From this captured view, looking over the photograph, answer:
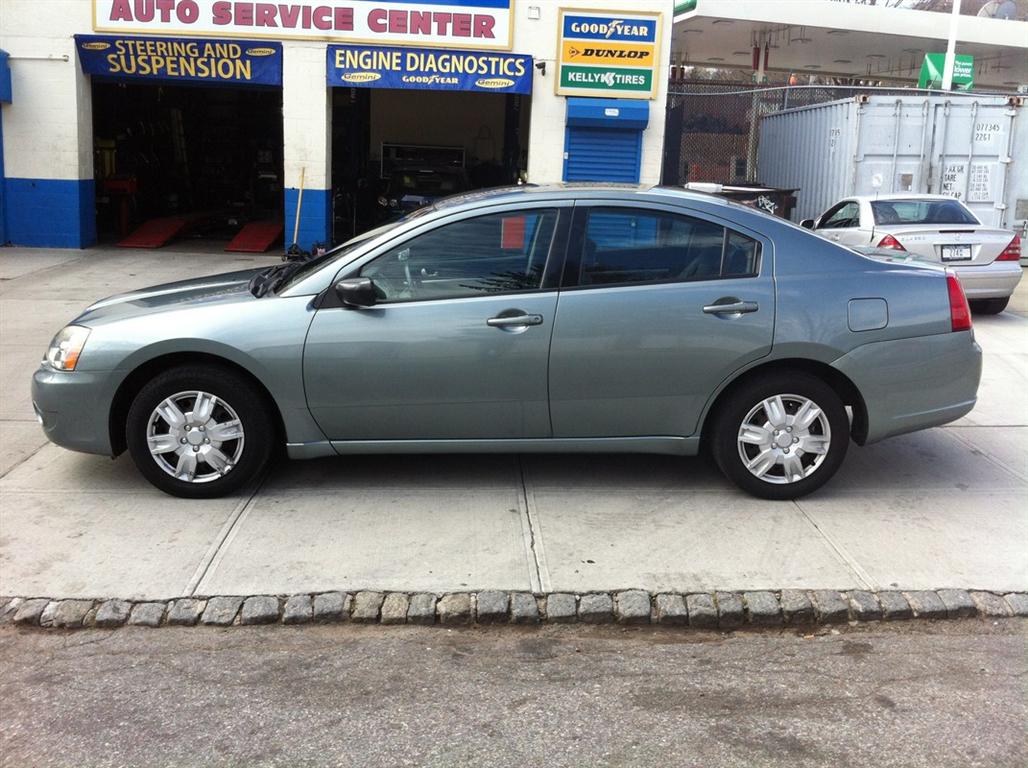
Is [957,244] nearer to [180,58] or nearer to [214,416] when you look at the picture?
[214,416]

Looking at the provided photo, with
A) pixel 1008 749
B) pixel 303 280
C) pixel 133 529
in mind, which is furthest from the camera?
pixel 303 280

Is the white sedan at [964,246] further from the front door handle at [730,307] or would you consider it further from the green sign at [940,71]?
the green sign at [940,71]

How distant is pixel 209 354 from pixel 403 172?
13280 millimetres

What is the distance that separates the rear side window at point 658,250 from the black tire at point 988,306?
736 centimetres

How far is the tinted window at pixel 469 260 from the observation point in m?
5.29

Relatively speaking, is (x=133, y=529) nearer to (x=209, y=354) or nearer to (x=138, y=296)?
(x=209, y=354)

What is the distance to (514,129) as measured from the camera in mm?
19625

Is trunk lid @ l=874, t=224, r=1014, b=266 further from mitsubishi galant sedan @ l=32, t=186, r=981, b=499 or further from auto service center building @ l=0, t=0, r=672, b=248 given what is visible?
auto service center building @ l=0, t=0, r=672, b=248

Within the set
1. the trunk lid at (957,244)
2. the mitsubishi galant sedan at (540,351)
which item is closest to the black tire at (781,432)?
the mitsubishi galant sedan at (540,351)

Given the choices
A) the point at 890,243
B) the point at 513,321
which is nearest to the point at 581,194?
the point at 513,321

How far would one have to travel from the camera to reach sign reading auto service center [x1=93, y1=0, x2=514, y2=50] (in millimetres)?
15148

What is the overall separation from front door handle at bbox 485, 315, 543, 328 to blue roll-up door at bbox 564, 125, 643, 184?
1119cm

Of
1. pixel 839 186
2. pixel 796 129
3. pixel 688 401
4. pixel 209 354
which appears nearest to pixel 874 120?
pixel 839 186

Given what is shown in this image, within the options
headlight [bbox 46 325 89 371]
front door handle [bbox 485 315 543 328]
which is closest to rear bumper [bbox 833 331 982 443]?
front door handle [bbox 485 315 543 328]
